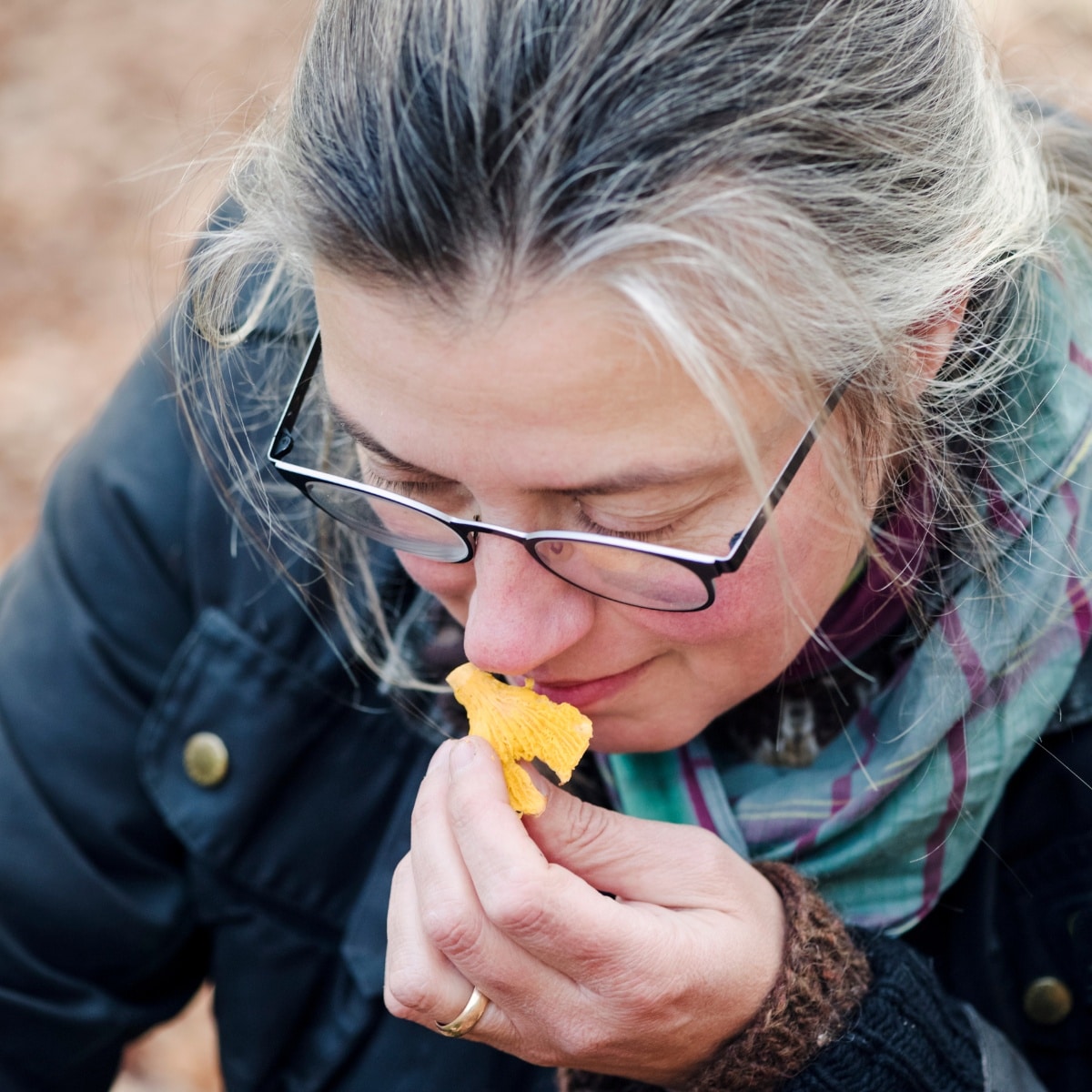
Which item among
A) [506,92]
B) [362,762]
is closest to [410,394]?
[506,92]

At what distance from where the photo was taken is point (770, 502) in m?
1.42

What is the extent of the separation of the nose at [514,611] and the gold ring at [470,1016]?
0.44 meters

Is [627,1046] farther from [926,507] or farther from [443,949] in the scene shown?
[926,507]

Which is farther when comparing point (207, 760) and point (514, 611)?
point (207, 760)

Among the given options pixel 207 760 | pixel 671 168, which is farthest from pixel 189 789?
pixel 671 168

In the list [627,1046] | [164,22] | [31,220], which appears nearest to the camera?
[627,1046]

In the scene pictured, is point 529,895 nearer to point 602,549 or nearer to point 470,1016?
point 470,1016

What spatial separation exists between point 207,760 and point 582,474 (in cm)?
120

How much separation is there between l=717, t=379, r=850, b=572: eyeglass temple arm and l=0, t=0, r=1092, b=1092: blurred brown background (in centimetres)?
300

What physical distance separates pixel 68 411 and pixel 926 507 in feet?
13.7

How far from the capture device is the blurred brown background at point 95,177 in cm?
479

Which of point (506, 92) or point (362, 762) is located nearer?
point (506, 92)

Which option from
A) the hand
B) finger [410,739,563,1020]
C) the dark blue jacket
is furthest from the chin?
the dark blue jacket

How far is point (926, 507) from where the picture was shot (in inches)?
68.7
